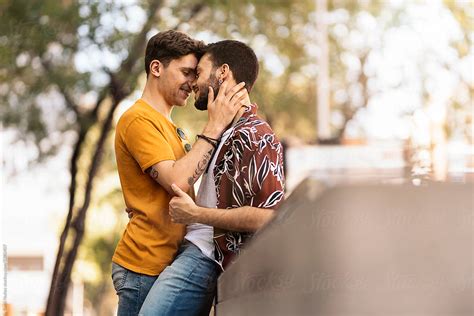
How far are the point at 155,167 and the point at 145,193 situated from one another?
0.15 metres

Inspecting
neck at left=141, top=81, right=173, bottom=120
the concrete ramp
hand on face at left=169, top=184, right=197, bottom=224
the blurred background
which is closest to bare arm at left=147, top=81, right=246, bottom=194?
hand on face at left=169, top=184, right=197, bottom=224

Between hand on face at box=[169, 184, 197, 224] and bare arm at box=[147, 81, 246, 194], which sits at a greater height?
bare arm at box=[147, 81, 246, 194]

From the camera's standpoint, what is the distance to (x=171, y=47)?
4.24 meters

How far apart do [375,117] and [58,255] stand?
647 inches

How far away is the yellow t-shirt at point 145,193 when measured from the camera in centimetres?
389

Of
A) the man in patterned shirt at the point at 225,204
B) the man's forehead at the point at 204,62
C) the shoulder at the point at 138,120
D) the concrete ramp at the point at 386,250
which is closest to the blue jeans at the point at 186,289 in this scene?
the man in patterned shirt at the point at 225,204

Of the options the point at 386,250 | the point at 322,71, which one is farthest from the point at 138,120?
the point at 322,71

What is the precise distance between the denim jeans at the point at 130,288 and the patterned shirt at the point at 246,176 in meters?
0.44

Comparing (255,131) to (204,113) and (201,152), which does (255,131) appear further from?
(204,113)

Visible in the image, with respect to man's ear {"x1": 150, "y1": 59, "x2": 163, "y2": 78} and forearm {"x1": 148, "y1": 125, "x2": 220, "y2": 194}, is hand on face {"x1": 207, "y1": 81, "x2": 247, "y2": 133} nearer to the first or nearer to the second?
forearm {"x1": 148, "y1": 125, "x2": 220, "y2": 194}

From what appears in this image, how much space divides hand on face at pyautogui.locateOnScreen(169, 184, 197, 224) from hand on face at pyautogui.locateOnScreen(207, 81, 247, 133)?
0.29 m

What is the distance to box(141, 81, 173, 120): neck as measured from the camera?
4.28 meters

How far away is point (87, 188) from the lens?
15562mm

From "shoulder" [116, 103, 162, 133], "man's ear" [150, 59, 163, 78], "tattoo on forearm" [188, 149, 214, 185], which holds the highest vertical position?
"man's ear" [150, 59, 163, 78]
